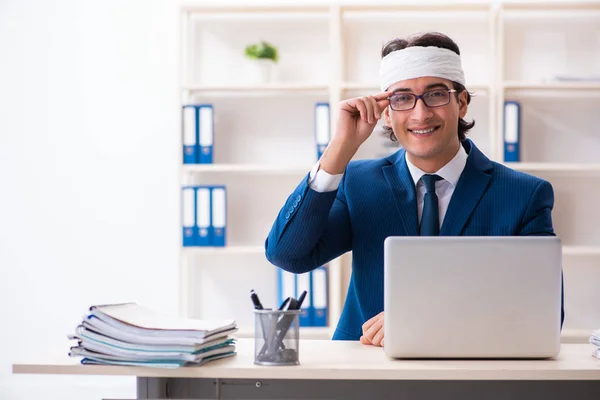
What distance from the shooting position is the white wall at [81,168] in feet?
13.5

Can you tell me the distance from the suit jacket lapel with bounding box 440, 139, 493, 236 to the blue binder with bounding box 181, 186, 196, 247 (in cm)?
190

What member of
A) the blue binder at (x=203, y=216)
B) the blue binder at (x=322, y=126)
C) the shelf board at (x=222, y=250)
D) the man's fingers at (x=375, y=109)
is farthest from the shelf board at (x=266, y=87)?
the man's fingers at (x=375, y=109)

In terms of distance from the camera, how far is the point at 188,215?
3.69 meters

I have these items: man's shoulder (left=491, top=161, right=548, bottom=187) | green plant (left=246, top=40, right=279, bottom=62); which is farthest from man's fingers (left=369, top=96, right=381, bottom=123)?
green plant (left=246, top=40, right=279, bottom=62)

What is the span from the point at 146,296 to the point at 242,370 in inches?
112

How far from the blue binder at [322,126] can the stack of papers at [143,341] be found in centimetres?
227

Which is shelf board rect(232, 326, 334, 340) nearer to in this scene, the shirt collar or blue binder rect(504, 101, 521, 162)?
blue binder rect(504, 101, 521, 162)

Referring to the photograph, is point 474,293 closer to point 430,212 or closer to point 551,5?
point 430,212

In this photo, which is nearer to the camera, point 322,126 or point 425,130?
point 425,130

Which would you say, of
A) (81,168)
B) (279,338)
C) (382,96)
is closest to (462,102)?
(382,96)

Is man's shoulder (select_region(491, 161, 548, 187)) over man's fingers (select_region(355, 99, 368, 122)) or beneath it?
beneath

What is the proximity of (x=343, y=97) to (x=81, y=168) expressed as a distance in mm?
1469

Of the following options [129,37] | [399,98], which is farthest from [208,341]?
[129,37]

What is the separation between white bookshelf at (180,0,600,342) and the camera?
147 inches
